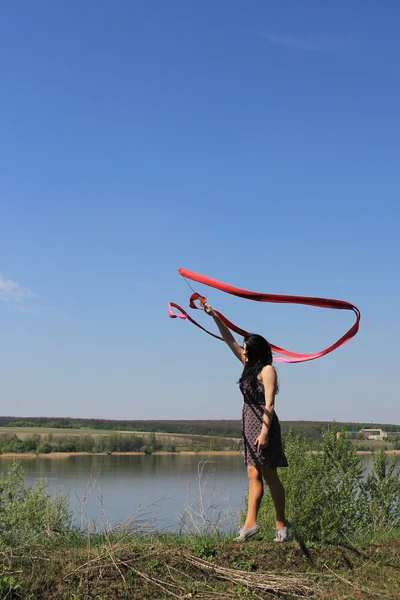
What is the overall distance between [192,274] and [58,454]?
256 feet

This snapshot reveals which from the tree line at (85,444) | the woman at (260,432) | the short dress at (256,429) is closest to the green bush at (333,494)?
the woman at (260,432)

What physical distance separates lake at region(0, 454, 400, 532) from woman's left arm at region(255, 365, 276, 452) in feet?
3.39

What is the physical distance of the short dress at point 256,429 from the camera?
5.80 m

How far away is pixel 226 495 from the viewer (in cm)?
743

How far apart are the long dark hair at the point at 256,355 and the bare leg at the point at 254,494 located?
85 centimetres

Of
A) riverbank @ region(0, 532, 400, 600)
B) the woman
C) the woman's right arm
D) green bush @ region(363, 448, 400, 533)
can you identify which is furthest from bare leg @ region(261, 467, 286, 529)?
green bush @ region(363, 448, 400, 533)

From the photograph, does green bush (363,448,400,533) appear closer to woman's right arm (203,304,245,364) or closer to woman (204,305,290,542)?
woman (204,305,290,542)

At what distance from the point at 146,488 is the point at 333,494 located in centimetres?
3155

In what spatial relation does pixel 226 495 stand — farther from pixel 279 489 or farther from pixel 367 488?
pixel 367 488

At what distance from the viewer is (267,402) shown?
5.73m

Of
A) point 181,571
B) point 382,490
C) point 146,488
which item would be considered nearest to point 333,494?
point 382,490

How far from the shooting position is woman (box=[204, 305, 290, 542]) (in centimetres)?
575

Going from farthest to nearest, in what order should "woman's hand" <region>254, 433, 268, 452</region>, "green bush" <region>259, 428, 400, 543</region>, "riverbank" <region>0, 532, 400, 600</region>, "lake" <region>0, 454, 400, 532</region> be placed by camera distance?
1. "green bush" <region>259, 428, 400, 543</region>
2. "lake" <region>0, 454, 400, 532</region>
3. "woman's hand" <region>254, 433, 268, 452</region>
4. "riverbank" <region>0, 532, 400, 600</region>

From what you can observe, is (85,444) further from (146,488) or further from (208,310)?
(208,310)
